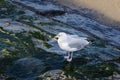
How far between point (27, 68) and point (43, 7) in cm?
491

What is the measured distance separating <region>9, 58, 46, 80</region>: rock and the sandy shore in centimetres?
561

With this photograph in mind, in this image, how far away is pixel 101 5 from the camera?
13.5 metres

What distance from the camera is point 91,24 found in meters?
11.5

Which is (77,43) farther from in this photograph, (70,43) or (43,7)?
(43,7)

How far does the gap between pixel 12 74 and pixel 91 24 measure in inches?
181

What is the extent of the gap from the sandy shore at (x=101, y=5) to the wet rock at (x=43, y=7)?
36.3 inches

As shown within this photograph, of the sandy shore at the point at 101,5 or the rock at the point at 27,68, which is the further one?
the sandy shore at the point at 101,5

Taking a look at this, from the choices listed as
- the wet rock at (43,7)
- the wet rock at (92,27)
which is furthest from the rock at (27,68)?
the wet rock at (43,7)

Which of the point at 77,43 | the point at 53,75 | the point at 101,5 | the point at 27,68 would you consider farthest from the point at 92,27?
the point at 53,75

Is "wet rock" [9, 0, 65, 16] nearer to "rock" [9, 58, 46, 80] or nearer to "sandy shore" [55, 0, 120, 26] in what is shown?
"sandy shore" [55, 0, 120, 26]

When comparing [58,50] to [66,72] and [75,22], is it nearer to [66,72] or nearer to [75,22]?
[66,72]

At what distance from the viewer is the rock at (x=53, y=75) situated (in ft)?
23.7

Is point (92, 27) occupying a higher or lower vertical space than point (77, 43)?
lower

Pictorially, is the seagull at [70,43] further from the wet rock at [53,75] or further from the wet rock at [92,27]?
the wet rock at [92,27]
